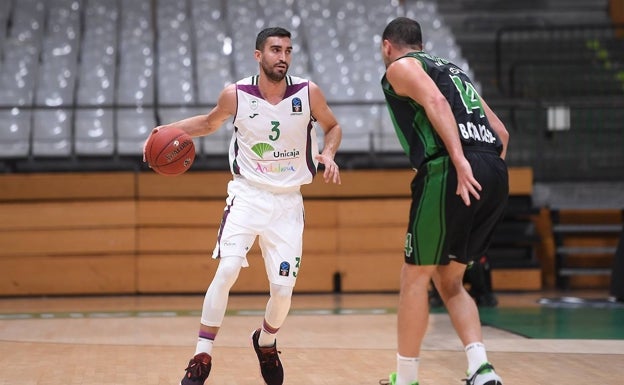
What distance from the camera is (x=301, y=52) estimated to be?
52.7ft

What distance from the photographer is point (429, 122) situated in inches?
204

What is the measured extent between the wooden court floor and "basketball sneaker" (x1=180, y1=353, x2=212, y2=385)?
1.13 feet

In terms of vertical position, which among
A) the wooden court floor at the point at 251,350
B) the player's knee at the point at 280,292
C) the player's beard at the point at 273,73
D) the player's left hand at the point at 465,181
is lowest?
the wooden court floor at the point at 251,350

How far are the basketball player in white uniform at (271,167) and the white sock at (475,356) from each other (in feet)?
4.16

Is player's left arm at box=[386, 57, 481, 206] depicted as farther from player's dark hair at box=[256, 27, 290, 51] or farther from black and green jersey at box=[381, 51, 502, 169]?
player's dark hair at box=[256, 27, 290, 51]

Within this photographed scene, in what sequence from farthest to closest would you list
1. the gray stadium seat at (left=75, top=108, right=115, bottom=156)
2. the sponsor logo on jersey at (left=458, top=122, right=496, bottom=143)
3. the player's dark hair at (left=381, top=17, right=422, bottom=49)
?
the gray stadium seat at (left=75, top=108, right=115, bottom=156), the player's dark hair at (left=381, top=17, right=422, bottom=49), the sponsor logo on jersey at (left=458, top=122, right=496, bottom=143)

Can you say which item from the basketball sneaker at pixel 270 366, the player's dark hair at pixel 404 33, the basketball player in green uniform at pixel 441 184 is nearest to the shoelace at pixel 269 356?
the basketball sneaker at pixel 270 366

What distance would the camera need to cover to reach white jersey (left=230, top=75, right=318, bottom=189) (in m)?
6.16

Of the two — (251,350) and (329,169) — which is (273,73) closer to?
(329,169)

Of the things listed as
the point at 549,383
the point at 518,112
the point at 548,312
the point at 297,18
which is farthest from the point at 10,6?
the point at 549,383

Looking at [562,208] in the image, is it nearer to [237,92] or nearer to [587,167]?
[587,167]

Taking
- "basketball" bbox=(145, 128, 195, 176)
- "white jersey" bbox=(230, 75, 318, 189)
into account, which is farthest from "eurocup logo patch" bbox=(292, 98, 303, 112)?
"basketball" bbox=(145, 128, 195, 176)

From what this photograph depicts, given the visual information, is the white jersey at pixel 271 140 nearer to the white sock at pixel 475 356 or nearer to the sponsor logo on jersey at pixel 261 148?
the sponsor logo on jersey at pixel 261 148

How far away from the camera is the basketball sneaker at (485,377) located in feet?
16.5
